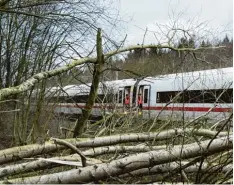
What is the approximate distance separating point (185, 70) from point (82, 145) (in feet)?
12.1

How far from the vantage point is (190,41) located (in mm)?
7379

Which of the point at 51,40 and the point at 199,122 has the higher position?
the point at 51,40

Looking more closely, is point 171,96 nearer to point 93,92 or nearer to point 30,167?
point 93,92

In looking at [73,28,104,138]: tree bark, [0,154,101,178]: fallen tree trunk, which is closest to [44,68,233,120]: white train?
[73,28,104,138]: tree bark

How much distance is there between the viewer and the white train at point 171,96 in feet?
16.2

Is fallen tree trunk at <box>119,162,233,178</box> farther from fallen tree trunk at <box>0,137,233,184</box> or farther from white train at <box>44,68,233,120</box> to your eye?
white train at <box>44,68,233,120</box>

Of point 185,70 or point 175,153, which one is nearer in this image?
point 175,153

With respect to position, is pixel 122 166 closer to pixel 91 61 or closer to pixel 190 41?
pixel 91 61

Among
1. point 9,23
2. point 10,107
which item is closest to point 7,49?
point 9,23

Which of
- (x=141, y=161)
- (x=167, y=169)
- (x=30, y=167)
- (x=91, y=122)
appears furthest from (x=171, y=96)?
(x=141, y=161)

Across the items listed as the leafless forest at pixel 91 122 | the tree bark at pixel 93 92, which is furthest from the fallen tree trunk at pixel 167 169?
the tree bark at pixel 93 92

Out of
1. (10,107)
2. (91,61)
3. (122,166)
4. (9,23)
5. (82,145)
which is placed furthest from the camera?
(9,23)

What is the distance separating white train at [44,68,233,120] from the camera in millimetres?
4939

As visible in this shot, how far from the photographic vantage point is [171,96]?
7605mm
